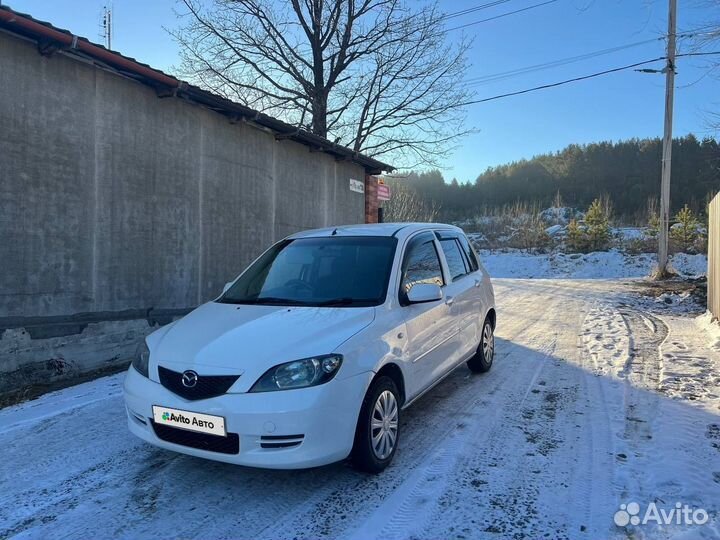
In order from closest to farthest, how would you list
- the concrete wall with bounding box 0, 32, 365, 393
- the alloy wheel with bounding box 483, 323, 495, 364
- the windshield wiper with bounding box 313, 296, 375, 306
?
the windshield wiper with bounding box 313, 296, 375, 306 → the concrete wall with bounding box 0, 32, 365, 393 → the alloy wheel with bounding box 483, 323, 495, 364

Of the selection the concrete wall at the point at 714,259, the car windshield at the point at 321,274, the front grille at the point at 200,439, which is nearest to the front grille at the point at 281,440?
the front grille at the point at 200,439

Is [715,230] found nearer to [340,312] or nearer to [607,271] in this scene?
[340,312]

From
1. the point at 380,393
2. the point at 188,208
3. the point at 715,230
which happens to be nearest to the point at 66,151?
the point at 188,208

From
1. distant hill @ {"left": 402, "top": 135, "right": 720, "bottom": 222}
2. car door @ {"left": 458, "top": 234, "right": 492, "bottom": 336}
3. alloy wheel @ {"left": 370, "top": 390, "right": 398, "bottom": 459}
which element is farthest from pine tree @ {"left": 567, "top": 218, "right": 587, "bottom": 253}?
alloy wheel @ {"left": 370, "top": 390, "right": 398, "bottom": 459}

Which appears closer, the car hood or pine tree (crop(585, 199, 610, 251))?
the car hood

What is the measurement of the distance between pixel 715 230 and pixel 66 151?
1003 cm

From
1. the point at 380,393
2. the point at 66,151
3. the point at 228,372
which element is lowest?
the point at 380,393

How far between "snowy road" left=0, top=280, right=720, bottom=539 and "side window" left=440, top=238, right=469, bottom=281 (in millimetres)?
1255

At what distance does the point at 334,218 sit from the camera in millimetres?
12188

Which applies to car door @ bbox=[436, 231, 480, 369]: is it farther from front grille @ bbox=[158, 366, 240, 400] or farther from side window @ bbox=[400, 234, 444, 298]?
front grille @ bbox=[158, 366, 240, 400]

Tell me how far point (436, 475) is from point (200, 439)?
1.60 m

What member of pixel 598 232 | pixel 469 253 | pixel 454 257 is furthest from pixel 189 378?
pixel 598 232

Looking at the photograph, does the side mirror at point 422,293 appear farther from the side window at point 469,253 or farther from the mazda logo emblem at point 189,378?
the side window at point 469,253

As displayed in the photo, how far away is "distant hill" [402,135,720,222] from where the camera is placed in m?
61.3
